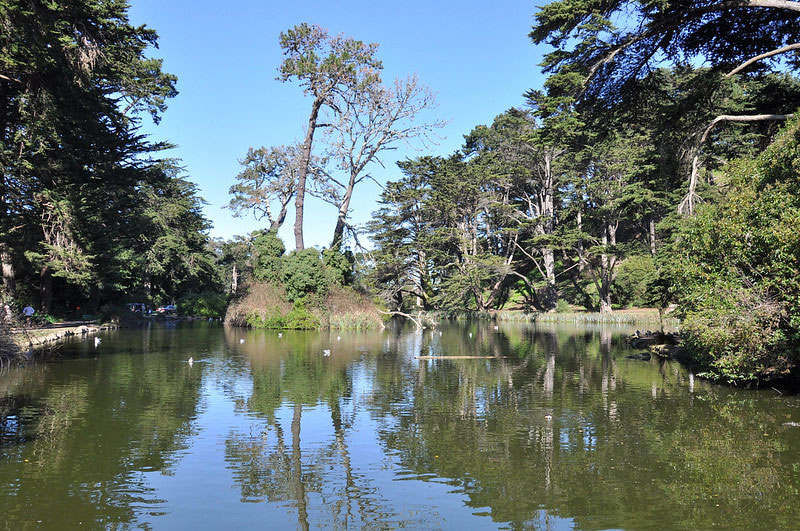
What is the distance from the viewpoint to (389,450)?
8.55m

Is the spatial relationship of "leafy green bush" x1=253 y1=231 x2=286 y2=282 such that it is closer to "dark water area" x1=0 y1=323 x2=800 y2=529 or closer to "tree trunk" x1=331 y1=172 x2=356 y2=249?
"tree trunk" x1=331 y1=172 x2=356 y2=249

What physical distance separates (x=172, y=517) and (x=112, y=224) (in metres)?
29.8

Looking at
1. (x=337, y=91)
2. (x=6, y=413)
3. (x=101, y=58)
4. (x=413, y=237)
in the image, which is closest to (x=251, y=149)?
(x=337, y=91)

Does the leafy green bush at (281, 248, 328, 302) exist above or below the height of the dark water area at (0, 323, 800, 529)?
above

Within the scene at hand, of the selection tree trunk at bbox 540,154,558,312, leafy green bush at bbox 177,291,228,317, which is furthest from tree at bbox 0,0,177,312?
tree trunk at bbox 540,154,558,312

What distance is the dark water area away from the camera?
20.1 ft

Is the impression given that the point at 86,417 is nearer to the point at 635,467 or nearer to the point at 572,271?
the point at 635,467

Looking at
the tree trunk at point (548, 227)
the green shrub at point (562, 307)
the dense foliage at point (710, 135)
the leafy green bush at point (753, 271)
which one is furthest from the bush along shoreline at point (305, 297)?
the leafy green bush at point (753, 271)

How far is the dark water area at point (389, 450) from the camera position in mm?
6137

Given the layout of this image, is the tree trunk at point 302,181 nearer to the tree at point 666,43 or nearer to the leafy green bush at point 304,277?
the leafy green bush at point 304,277

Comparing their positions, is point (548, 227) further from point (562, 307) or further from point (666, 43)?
point (666, 43)

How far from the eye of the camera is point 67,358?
18.1m

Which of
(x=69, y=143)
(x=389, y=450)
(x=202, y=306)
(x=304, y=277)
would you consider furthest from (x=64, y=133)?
(x=202, y=306)

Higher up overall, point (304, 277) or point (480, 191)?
point (480, 191)
